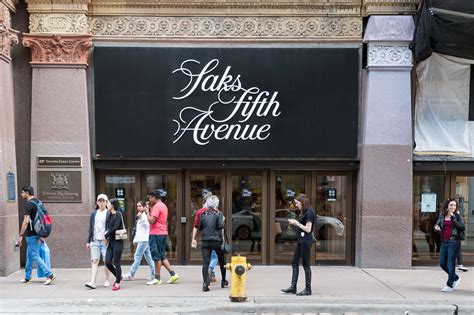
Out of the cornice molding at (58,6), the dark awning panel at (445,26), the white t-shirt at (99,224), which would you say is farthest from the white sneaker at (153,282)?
the dark awning panel at (445,26)

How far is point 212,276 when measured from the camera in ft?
28.2

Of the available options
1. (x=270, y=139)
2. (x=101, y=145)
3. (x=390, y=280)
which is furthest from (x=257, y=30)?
(x=390, y=280)

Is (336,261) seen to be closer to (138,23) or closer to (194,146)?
(194,146)

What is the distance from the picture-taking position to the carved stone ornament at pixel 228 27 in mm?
10172

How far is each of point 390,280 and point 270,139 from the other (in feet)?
13.1

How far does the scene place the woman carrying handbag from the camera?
7812 mm

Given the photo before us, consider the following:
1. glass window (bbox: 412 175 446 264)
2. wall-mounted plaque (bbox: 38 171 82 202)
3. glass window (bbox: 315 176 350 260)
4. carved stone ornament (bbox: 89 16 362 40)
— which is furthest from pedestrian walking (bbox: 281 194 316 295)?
wall-mounted plaque (bbox: 38 171 82 202)

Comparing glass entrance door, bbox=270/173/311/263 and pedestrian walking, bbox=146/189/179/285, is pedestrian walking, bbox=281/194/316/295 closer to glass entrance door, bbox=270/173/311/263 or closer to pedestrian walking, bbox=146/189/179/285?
pedestrian walking, bbox=146/189/179/285

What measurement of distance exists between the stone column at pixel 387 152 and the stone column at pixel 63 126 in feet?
21.1

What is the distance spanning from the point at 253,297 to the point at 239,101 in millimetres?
4600

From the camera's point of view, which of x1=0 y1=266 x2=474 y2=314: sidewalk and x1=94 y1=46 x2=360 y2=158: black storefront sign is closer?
x1=0 y1=266 x2=474 y2=314: sidewalk

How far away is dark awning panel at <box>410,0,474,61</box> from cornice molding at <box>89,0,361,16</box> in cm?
162

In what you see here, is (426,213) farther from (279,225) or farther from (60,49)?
(60,49)

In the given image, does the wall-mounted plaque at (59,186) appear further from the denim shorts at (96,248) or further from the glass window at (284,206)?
the glass window at (284,206)
